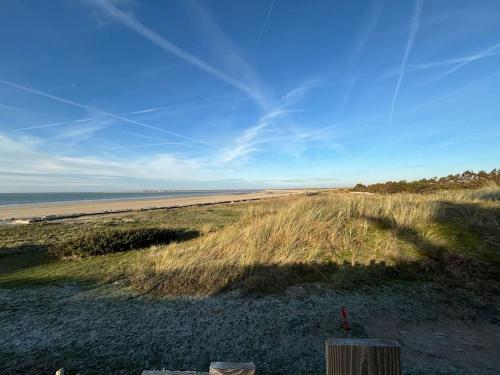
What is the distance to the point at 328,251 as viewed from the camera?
7.27m

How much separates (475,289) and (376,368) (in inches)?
218

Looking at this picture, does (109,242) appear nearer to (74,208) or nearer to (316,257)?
(316,257)

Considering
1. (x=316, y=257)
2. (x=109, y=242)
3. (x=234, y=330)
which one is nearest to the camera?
(x=234, y=330)

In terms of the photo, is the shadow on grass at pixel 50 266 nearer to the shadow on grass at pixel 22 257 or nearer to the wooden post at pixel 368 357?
the shadow on grass at pixel 22 257

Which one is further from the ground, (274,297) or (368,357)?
(368,357)

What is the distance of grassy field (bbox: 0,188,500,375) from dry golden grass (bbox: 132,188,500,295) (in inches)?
1.4

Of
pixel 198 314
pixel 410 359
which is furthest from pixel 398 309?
pixel 198 314

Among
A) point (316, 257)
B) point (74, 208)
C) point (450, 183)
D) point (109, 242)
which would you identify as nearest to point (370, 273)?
point (316, 257)

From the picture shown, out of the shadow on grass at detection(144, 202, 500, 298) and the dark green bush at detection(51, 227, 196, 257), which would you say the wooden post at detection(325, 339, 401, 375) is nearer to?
the shadow on grass at detection(144, 202, 500, 298)

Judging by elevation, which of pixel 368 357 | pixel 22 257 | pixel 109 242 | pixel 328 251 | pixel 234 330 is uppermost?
pixel 368 357

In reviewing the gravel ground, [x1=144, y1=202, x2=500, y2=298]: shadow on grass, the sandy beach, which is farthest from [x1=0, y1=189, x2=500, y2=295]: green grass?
the sandy beach

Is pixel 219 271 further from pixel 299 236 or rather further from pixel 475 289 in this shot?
pixel 475 289

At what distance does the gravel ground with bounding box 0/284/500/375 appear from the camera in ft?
11.9

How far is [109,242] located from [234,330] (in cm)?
744
